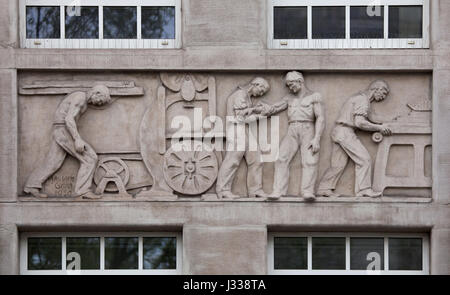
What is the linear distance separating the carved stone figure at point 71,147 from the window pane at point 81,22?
2.76 ft

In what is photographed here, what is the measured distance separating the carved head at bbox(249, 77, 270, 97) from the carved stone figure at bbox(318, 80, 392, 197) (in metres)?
1.08

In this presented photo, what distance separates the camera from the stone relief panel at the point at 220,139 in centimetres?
1675

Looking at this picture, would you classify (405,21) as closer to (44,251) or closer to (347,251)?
(347,251)

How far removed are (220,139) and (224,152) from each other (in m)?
0.19

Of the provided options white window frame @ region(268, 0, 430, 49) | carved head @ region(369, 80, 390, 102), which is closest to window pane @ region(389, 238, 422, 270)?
carved head @ region(369, 80, 390, 102)

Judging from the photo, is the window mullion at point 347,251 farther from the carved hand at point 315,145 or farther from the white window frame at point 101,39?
the white window frame at point 101,39

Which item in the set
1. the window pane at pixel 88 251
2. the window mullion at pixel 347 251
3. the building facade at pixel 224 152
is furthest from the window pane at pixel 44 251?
the window mullion at pixel 347 251

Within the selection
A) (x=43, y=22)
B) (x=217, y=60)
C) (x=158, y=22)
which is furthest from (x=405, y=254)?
(x=43, y=22)

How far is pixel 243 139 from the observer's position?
1680 centimetres

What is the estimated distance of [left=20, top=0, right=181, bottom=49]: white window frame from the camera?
1712 centimetres

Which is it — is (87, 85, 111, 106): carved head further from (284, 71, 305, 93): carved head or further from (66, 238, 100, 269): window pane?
(284, 71, 305, 93): carved head
